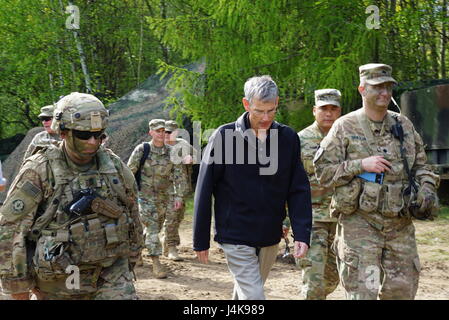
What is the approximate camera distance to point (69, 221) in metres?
4.25

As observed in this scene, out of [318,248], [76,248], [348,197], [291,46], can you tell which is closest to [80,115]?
[76,248]

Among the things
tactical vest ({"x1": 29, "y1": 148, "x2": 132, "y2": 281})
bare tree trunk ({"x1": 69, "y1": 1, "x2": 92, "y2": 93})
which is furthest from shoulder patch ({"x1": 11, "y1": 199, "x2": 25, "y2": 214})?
bare tree trunk ({"x1": 69, "y1": 1, "x2": 92, "y2": 93})

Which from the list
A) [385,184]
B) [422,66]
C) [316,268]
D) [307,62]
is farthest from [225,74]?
[385,184]

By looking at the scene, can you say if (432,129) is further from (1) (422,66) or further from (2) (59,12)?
(2) (59,12)

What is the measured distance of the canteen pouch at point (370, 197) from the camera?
4781 millimetres

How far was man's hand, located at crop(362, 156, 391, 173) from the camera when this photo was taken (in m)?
4.74

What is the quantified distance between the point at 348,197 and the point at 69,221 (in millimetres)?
2072

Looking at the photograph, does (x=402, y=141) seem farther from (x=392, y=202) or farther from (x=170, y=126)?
(x=170, y=126)

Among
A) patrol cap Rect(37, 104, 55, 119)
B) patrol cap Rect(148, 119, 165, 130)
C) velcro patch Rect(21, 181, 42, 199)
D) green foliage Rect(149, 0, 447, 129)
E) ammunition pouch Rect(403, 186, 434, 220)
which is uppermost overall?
green foliage Rect(149, 0, 447, 129)

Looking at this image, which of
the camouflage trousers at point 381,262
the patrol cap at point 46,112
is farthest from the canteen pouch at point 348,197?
the patrol cap at point 46,112

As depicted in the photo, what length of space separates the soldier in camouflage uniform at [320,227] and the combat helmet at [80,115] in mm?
2513

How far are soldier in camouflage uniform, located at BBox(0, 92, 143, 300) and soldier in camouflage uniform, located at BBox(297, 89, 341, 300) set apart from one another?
2.07m

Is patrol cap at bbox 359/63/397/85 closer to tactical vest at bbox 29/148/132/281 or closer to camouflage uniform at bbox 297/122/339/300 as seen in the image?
camouflage uniform at bbox 297/122/339/300
